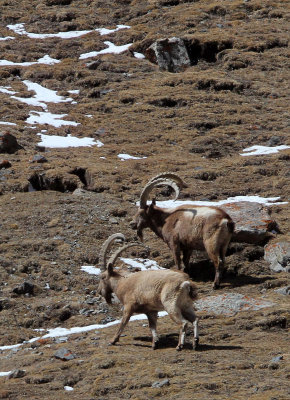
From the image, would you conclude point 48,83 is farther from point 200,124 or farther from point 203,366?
point 203,366

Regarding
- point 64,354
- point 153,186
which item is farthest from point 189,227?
point 64,354

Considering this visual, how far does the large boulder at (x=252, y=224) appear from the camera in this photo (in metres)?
17.9

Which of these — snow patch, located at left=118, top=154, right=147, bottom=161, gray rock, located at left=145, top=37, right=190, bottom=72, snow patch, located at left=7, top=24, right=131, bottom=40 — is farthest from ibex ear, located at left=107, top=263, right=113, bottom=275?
snow patch, located at left=7, top=24, right=131, bottom=40

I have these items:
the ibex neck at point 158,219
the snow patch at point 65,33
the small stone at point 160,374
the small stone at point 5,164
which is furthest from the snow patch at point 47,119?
the small stone at point 160,374

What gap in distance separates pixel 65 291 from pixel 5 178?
32.2 feet

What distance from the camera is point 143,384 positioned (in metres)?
9.88

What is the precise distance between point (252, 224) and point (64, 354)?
7.90m

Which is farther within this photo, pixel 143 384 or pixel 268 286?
pixel 268 286

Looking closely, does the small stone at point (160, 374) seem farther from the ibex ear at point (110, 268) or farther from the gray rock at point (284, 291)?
the gray rock at point (284, 291)

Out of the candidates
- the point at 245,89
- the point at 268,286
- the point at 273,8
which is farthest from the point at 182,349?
the point at 273,8

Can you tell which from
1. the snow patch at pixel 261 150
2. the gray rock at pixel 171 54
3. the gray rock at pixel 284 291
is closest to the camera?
the gray rock at pixel 284 291

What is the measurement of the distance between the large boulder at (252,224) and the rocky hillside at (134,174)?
0.05 metres

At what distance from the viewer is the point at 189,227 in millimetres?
16828

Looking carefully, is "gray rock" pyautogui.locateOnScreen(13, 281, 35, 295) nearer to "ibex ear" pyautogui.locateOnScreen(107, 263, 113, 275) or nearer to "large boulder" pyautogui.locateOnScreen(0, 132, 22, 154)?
"ibex ear" pyautogui.locateOnScreen(107, 263, 113, 275)
